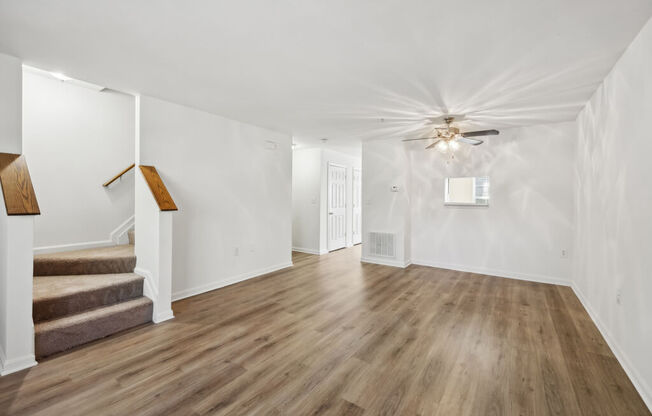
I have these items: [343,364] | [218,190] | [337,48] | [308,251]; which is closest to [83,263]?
[218,190]

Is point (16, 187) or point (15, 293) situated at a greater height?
point (16, 187)

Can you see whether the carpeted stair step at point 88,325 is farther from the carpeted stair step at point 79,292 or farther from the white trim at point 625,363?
the white trim at point 625,363

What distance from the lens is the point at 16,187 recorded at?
7.25 feet

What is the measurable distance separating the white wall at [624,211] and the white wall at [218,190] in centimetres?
426

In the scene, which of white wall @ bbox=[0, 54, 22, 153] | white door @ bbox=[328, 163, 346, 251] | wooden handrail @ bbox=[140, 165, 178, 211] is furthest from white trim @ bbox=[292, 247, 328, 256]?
white wall @ bbox=[0, 54, 22, 153]

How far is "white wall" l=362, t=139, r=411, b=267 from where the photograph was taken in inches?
211

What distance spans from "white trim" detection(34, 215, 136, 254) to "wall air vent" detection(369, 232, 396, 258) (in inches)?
163

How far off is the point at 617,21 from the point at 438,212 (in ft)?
12.2

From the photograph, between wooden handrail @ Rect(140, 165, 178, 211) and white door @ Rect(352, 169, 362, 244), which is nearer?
wooden handrail @ Rect(140, 165, 178, 211)

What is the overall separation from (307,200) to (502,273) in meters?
4.15

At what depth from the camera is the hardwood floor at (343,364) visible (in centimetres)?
181

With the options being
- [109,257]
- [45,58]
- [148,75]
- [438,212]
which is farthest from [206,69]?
[438,212]

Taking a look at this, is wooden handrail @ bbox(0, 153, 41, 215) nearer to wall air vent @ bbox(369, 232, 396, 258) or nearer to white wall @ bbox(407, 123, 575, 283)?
wall air vent @ bbox(369, 232, 396, 258)

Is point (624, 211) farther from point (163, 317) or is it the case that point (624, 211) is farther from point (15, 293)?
point (15, 293)
